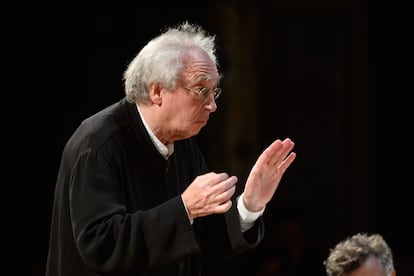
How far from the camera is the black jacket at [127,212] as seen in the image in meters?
2.79

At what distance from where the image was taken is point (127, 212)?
295 cm

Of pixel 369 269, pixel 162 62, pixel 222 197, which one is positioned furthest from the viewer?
pixel 369 269

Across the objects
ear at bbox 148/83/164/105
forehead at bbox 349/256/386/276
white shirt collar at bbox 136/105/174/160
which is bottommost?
forehead at bbox 349/256/386/276

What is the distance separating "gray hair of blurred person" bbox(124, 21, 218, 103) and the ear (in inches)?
0.5

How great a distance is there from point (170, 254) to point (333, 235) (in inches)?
137

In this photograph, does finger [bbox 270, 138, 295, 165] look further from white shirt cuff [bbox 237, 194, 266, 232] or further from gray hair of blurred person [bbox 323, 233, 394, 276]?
gray hair of blurred person [bbox 323, 233, 394, 276]

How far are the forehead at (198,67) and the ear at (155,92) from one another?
0.09 m

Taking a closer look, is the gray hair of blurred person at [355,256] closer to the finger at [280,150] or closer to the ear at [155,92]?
the finger at [280,150]

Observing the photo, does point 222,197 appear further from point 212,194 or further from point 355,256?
point 355,256

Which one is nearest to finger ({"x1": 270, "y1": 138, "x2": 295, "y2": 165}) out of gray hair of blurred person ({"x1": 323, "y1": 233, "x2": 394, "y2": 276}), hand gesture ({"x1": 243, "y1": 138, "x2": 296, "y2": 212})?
hand gesture ({"x1": 243, "y1": 138, "x2": 296, "y2": 212})

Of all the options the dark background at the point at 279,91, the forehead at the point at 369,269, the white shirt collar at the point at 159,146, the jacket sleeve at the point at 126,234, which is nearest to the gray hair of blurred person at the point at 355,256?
the forehead at the point at 369,269

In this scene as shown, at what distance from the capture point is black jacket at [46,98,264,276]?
2.79 m

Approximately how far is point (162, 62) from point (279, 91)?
3502 mm

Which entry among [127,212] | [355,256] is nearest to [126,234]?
[127,212]
